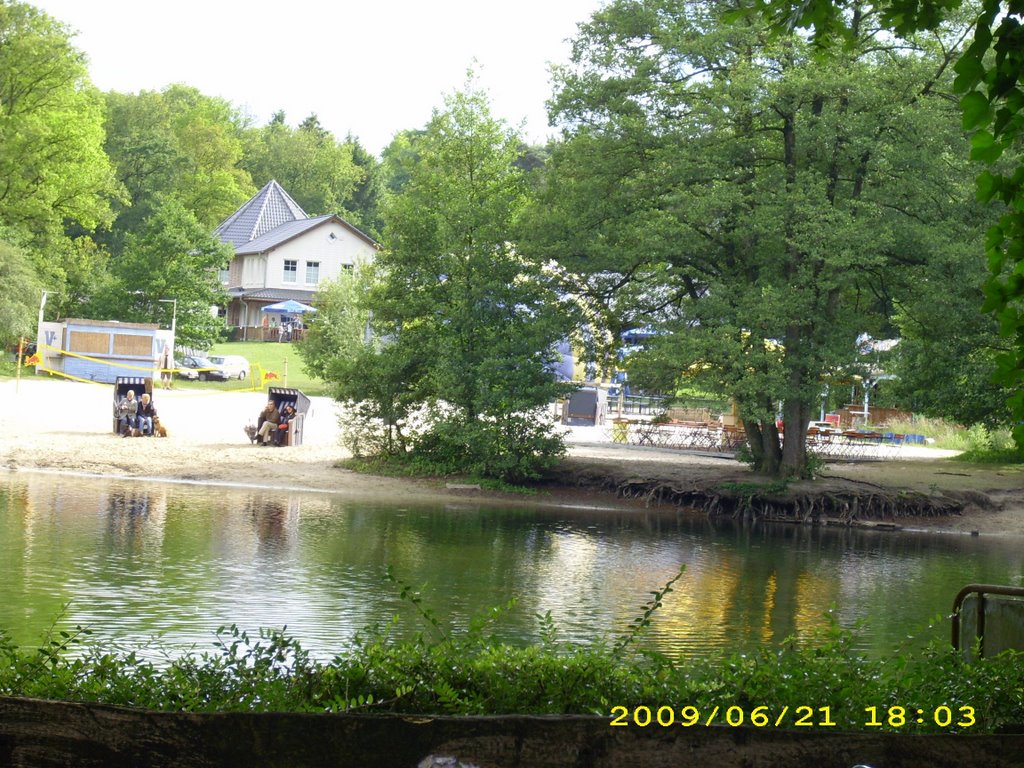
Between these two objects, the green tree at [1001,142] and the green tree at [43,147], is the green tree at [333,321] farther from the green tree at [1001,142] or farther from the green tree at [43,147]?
the green tree at [1001,142]

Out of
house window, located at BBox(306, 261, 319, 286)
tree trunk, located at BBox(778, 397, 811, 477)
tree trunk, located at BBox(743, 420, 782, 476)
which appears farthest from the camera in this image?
house window, located at BBox(306, 261, 319, 286)

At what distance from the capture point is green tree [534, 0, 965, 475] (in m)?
26.5

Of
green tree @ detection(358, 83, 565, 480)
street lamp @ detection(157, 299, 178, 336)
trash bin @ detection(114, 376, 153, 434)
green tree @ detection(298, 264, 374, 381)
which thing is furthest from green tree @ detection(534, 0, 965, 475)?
street lamp @ detection(157, 299, 178, 336)

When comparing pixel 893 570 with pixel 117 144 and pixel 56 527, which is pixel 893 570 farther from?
pixel 117 144

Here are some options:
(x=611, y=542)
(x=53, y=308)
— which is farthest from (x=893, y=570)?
(x=53, y=308)

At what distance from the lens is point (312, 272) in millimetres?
76812

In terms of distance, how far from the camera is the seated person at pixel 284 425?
33875 millimetres

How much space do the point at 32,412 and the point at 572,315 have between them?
16.5 meters

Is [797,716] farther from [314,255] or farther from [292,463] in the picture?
[314,255]

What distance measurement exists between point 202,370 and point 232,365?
2.04 m

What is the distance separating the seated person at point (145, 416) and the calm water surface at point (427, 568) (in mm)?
5224

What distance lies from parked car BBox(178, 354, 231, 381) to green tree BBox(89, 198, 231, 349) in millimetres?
2080

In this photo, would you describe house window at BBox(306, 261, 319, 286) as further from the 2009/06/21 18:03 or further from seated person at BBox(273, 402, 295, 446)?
the 2009/06/21 18:03

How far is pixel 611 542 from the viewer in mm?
23547
